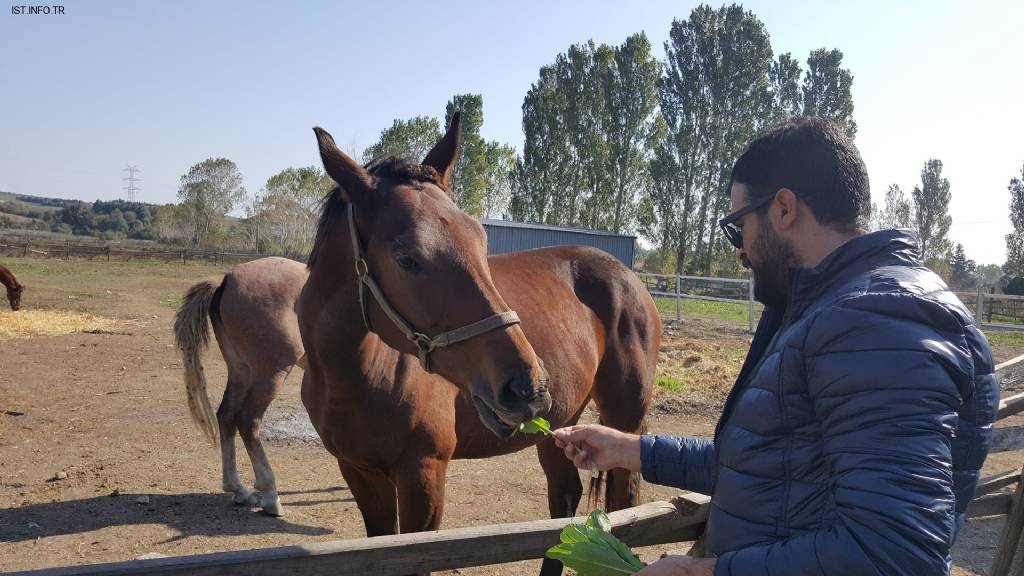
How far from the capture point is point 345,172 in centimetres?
259

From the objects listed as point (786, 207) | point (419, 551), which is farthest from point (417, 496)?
point (786, 207)

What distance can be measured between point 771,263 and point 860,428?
47 centimetres

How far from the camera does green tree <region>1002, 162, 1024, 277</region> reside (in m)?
40.5

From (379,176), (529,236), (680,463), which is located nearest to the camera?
(680,463)

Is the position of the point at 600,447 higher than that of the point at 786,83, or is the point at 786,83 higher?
the point at 786,83

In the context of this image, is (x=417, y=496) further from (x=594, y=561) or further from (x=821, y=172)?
(x=821, y=172)

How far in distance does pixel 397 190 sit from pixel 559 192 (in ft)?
130

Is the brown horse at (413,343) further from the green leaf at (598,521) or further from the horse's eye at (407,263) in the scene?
the green leaf at (598,521)

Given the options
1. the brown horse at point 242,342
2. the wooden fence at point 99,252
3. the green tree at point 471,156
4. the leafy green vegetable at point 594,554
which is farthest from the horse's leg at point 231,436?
the green tree at point 471,156

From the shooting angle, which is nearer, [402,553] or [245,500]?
[402,553]

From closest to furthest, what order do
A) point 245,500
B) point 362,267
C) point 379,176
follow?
point 362,267 → point 379,176 → point 245,500

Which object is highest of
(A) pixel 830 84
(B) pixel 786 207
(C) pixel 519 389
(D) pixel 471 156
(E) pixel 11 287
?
(A) pixel 830 84

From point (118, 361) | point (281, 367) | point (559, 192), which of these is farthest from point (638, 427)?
point (559, 192)

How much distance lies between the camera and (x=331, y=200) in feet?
9.25
